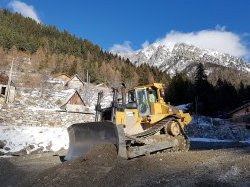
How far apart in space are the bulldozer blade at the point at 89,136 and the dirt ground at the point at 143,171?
46 centimetres

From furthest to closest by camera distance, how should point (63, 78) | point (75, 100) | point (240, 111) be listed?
1. point (63, 78)
2. point (75, 100)
3. point (240, 111)

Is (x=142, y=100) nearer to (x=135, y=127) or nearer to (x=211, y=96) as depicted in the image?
(x=135, y=127)

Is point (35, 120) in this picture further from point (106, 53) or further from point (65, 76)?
point (106, 53)

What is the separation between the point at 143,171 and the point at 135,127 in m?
4.32

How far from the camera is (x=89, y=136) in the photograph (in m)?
15.4

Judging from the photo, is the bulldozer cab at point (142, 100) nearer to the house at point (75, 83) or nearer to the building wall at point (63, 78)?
the house at point (75, 83)

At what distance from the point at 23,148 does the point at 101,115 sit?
345 inches

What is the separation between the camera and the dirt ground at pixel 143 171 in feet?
34.5

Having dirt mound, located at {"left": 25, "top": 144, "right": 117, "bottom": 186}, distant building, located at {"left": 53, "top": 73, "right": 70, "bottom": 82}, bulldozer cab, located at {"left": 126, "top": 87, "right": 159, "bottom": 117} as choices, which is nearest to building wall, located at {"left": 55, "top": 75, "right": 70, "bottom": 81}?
distant building, located at {"left": 53, "top": 73, "right": 70, "bottom": 82}

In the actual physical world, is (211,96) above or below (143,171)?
above

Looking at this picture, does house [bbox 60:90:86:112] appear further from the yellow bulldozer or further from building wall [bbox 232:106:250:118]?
the yellow bulldozer

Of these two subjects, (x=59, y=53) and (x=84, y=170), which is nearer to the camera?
(x=84, y=170)

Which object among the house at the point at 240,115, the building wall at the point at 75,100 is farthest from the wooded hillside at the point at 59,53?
the house at the point at 240,115

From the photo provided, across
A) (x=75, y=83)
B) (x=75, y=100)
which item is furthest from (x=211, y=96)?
(x=75, y=83)
